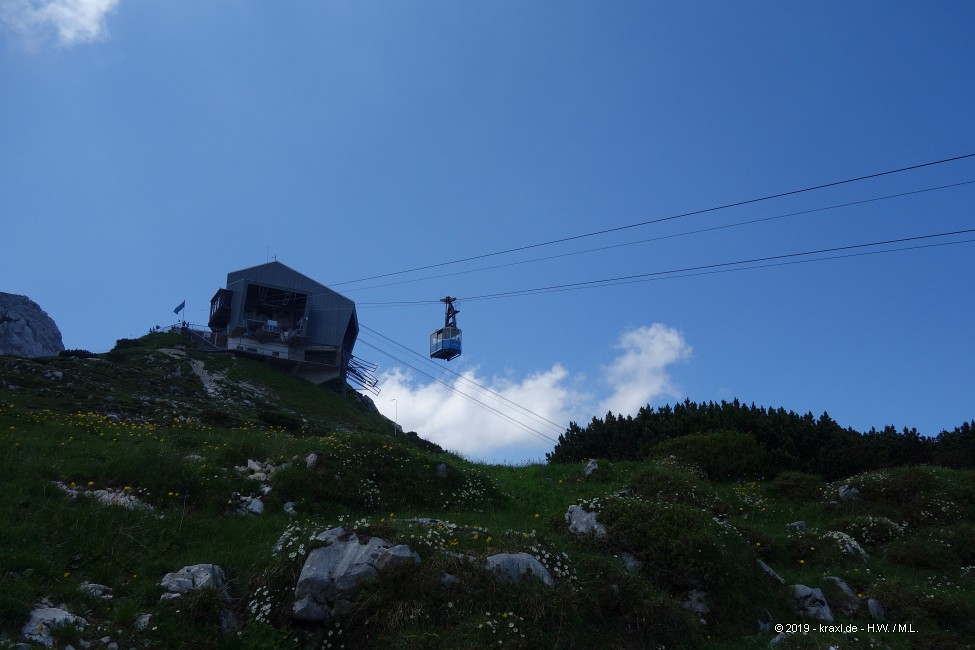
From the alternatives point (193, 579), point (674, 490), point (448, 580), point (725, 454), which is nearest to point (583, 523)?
point (448, 580)

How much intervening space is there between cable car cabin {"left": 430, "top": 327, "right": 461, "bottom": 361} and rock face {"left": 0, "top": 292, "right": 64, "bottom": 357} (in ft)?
181

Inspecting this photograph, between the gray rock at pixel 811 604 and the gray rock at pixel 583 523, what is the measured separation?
3.02m

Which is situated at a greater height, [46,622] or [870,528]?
[870,528]

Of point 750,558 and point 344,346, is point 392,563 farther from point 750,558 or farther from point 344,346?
point 344,346

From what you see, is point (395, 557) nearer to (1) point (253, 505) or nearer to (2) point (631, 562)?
(2) point (631, 562)

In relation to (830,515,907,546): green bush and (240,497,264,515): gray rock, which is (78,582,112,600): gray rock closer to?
(240,497,264,515): gray rock

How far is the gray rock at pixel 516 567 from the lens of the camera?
939cm

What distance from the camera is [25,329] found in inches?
3280

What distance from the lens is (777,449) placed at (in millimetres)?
23656

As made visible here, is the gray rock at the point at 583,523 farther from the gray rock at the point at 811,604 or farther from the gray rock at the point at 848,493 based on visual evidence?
the gray rock at the point at 848,493

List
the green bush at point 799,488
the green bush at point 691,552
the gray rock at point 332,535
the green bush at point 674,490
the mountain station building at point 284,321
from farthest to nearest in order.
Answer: the mountain station building at point 284,321, the green bush at point 799,488, the green bush at point 674,490, the green bush at point 691,552, the gray rock at point 332,535

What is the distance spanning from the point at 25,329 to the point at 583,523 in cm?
8846

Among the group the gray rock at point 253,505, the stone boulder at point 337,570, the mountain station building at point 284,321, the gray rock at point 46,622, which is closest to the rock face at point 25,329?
the mountain station building at point 284,321

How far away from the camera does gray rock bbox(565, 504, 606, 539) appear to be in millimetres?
12234
